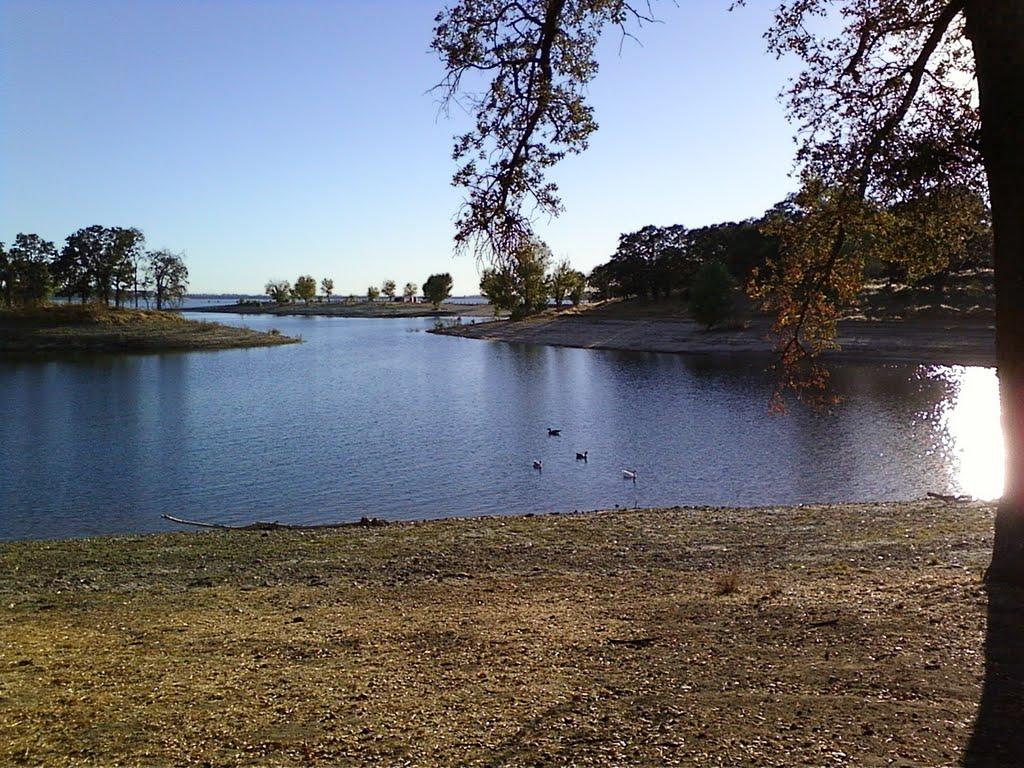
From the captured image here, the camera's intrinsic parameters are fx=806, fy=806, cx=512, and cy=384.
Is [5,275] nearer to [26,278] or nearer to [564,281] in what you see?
[26,278]

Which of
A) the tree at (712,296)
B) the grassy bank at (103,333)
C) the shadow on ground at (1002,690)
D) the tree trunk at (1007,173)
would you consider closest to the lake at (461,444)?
the shadow on ground at (1002,690)

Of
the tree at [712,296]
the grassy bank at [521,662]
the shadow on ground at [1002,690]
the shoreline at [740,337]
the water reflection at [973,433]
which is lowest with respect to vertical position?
the water reflection at [973,433]

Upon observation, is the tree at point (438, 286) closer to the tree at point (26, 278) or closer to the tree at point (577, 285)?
the tree at point (577, 285)

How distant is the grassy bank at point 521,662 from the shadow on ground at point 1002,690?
0.03 m

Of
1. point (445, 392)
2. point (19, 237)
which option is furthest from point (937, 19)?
point (19, 237)

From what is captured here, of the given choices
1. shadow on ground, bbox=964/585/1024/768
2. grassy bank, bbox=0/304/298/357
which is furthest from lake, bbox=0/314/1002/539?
grassy bank, bbox=0/304/298/357

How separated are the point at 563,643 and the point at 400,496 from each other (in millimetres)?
16748

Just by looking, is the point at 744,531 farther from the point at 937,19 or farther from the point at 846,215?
the point at 937,19

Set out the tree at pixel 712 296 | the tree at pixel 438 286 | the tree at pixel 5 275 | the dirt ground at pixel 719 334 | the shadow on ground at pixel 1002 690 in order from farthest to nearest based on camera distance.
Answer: the tree at pixel 438 286, the tree at pixel 5 275, the tree at pixel 712 296, the dirt ground at pixel 719 334, the shadow on ground at pixel 1002 690

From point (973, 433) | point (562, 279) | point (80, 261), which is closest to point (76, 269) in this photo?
point (80, 261)

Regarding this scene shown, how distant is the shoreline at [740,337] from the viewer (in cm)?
6147

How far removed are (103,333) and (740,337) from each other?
6859 centimetres

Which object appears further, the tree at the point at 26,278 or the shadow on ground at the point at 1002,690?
the tree at the point at 26,278

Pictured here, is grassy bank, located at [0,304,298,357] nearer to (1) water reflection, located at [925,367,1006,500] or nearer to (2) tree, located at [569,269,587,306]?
(2) tree, located at [569,269,587,306]
